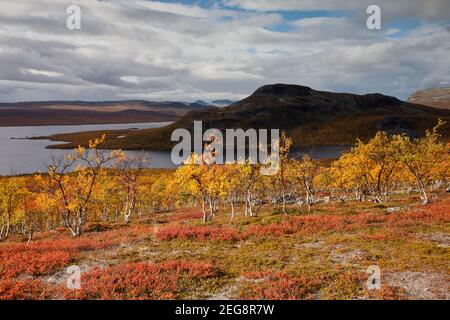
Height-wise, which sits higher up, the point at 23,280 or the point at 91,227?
the point at 23,280

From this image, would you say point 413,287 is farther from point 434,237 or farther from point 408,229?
point 408,229

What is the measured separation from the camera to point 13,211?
75.8m

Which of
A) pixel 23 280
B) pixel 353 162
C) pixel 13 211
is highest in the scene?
pixel 353 162

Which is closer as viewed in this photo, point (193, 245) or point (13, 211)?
point (193, 245)

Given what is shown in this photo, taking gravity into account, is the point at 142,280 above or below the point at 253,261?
above

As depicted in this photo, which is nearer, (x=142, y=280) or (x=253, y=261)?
(x=142, y=280)

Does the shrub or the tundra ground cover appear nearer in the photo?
the shrub

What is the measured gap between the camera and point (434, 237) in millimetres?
32625

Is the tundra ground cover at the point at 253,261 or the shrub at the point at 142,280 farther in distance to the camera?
the tundra ground cover at the point at 253,261
